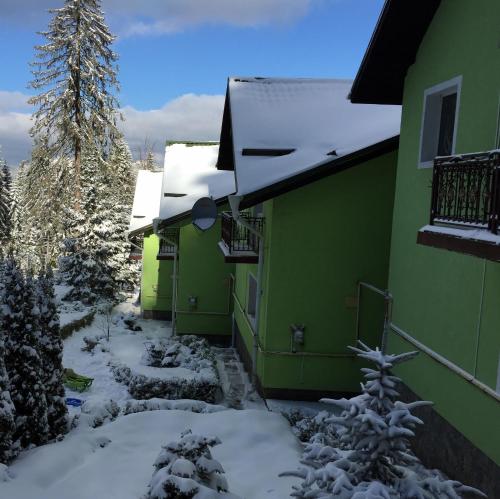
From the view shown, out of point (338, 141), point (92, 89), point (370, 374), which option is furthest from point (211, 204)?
point (92, 89)

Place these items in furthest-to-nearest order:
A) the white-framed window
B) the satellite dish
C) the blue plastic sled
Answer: the satellite dish, the blue plastic sled, the white-framed window

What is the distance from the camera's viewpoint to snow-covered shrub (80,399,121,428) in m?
10.3

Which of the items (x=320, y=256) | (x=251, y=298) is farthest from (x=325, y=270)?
(x=251, y=298)

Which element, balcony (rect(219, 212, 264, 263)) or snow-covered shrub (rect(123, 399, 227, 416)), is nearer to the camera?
snow-covered shrub (rect(123, 399, 227, 416))

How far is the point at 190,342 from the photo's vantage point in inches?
707

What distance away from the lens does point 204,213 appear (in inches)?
501

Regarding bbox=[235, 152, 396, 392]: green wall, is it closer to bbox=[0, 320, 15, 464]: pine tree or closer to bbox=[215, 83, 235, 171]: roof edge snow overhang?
bbox=[215, 83, 235, 171]: roof edge snow overhang

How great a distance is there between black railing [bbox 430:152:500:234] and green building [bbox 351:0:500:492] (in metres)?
0.01

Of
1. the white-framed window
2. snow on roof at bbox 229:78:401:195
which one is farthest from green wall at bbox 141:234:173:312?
the white-framed window

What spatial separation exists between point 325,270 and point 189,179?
1263 cm

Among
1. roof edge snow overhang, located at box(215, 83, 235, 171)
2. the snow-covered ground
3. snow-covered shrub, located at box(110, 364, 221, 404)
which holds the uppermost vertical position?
roof edge snow overhang, located at box(215, 83, 235, 171)

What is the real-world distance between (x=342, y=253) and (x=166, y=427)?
529 cm

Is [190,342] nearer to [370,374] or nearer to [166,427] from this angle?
[166,427]

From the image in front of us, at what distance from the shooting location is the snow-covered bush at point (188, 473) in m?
5.72
